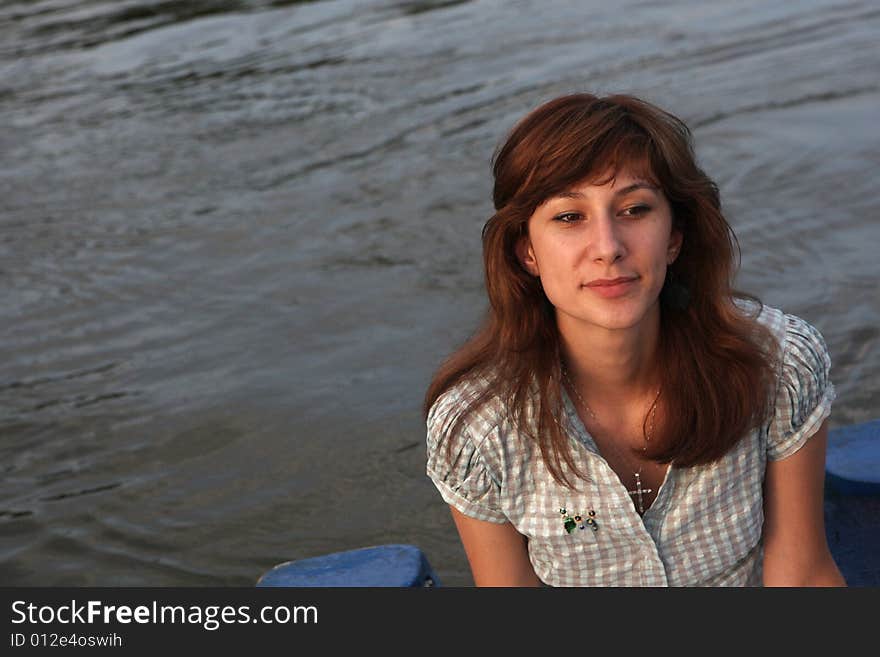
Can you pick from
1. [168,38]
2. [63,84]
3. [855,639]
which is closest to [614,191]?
[855,639]

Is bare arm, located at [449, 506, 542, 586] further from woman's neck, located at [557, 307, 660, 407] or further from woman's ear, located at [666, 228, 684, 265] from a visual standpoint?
woman's ear, located at [666, 228, 684, 265]

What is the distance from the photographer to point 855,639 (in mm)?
2254

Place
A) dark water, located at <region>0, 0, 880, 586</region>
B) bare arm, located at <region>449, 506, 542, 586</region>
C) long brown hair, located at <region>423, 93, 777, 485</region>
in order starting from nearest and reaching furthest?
long brown hair, located at <region>423, 93, 777, 485</region> → bare arm, located at <region>449, 506, 542, 586</region> → dark water, located at <region>0, 0, 880, 586</region>

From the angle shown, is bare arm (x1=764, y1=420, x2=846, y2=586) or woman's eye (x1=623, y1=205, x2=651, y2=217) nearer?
woman's eye (x1=623, y1=205, x2=651, y2=217)

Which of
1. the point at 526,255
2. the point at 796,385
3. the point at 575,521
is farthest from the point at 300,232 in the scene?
the point at 796,385

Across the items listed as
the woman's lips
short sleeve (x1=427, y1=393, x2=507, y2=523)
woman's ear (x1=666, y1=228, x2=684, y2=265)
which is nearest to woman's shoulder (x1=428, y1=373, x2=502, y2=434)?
short sleeve (x1=427, y1=393, x2=507, y2=523)

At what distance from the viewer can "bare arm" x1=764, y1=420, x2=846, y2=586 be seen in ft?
8.38

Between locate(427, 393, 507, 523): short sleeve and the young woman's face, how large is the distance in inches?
12.3

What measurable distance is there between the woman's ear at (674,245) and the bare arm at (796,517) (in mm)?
444

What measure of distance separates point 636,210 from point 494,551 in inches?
29.1

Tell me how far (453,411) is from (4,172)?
7120 mm

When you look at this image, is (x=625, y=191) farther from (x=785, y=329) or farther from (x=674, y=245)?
(x=785, y=329)

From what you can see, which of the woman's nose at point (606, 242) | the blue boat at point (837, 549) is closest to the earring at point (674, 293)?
the woman's nose at point (606, 242)

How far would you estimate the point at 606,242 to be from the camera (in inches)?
93.4
